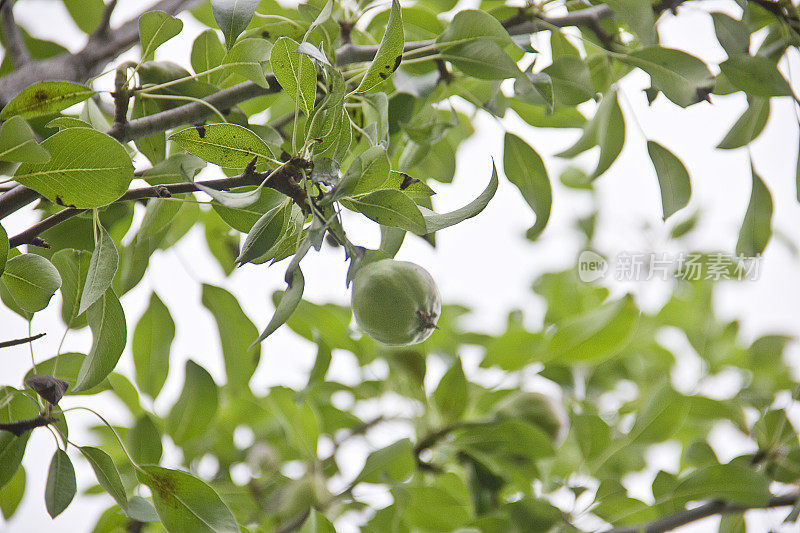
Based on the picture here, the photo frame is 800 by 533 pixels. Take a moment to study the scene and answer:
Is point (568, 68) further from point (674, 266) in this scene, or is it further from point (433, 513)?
point (674, 266)

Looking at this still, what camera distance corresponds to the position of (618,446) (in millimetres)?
754

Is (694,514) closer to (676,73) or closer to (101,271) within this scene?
(676,73)

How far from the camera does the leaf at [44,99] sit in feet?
1.27

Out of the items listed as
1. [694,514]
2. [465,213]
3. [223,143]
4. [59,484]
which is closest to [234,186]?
[223,143]

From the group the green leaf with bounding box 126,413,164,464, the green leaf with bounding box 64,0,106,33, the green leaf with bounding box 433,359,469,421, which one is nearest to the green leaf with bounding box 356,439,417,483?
the green leaf with bounding box 433,359,469,421

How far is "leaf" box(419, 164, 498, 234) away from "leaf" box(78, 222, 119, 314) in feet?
0.65

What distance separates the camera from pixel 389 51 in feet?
1.23

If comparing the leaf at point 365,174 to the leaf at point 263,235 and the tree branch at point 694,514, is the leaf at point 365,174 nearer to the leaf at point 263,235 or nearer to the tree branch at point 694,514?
the leaf at point 263,235

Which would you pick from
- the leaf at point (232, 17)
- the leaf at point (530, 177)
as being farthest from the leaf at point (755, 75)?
the leaf at point (232, 17)

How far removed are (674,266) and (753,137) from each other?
0.61 meters

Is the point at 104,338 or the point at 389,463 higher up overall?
the point at 104,338

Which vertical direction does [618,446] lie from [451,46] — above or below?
below

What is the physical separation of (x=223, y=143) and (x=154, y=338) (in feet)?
1.10

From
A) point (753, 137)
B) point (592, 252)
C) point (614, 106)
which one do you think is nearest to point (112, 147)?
point (614, 106)
